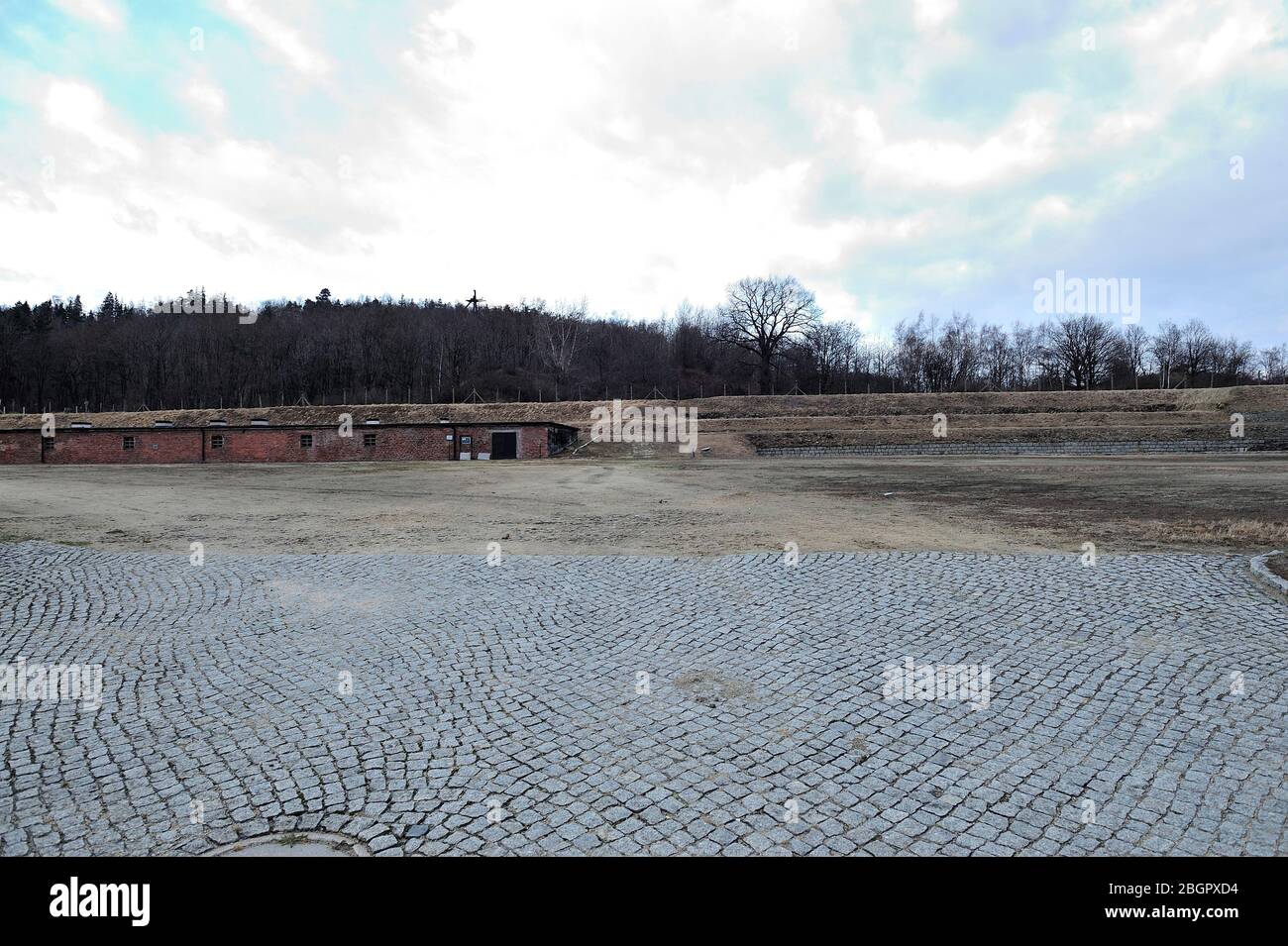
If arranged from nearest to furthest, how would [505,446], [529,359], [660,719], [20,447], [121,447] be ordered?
[660,719] < [505,446] < [121,447] < [20,447] < [529,359]

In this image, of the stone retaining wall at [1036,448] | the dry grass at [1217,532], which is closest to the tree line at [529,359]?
the stone retaining wall at [1036,448]

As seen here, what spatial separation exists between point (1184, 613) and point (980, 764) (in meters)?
4.50

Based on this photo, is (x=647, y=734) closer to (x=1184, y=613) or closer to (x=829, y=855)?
(x=829, y=855)

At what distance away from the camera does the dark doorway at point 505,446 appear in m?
40.3

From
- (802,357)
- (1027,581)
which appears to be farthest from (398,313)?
(1027,581)

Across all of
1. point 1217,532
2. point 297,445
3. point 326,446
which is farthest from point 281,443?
point 1217,532

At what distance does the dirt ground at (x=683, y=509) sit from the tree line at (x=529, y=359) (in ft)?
155

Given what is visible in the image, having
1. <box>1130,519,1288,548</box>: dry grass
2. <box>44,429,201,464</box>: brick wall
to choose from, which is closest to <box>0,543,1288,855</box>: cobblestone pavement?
<box>1130,519,1288,548</box>: dry grass

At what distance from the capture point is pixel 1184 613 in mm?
6820

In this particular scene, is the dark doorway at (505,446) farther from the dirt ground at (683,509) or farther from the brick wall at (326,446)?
the dirt ground at (683,509)

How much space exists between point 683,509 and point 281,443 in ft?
110

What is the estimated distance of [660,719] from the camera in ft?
15.3

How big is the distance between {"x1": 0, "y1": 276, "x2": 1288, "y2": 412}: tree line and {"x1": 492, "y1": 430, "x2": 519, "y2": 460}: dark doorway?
3145cm

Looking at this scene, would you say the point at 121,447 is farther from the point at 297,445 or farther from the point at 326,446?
the point at 326,446
